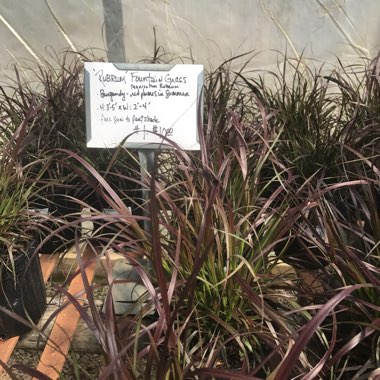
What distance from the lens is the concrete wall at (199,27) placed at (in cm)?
217

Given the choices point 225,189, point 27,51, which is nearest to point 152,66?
point 225,189

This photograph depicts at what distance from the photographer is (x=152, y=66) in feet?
3.93

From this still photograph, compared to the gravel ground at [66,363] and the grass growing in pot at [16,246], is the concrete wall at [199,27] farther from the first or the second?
the gravel ground at [66,363]

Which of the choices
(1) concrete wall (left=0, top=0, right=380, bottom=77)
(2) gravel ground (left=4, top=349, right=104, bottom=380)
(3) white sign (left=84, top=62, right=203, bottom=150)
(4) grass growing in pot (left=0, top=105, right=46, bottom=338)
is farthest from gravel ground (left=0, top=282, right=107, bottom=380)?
(1) concrete wall (left=0, top=0, right=380, bottom=77)

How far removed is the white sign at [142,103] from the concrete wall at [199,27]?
1086 mm

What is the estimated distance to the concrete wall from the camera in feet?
7.13

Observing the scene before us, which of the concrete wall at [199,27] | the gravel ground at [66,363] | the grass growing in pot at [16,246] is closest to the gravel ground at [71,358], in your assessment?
the gravel ground at [66,363]

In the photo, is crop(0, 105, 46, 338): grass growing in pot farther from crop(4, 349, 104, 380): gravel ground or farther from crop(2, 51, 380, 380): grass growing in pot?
crop(2, 51, 380, 380): grass growing in pot

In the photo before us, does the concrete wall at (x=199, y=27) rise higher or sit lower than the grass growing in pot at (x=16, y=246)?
higher

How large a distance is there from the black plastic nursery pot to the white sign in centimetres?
35

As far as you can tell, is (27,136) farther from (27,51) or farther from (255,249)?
(27,51)

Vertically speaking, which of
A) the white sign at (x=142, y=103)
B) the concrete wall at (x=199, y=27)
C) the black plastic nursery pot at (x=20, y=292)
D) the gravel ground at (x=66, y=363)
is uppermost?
the concrete wall at (x=199, y=27)

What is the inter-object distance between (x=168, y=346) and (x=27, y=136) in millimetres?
839

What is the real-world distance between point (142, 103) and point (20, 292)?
0.57m
